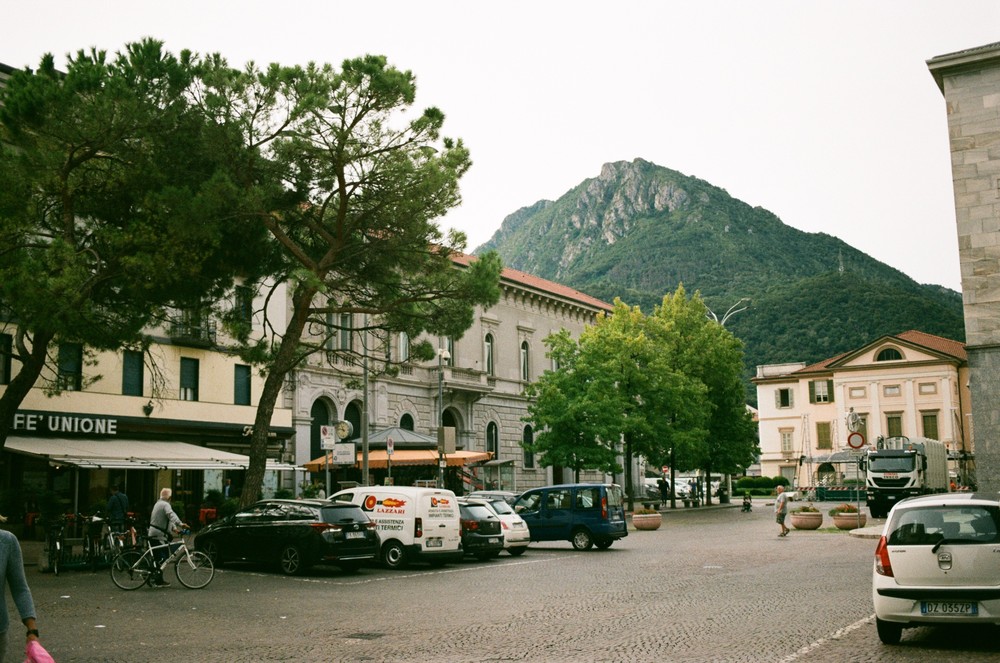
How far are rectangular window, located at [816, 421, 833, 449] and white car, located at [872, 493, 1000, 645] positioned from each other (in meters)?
74.1

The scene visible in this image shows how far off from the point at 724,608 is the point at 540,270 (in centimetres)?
16957

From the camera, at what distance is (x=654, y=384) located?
4831cm

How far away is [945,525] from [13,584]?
28.4 feet

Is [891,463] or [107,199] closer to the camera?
[107,199]

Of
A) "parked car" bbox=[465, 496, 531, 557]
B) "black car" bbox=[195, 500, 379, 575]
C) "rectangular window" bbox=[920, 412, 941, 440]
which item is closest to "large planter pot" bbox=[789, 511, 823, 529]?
"parked car" bbox=[465, 496, 531, 557]

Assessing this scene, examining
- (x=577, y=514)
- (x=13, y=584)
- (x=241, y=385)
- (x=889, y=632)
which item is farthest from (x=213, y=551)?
(x=241, y=385)

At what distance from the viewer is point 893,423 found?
247ft

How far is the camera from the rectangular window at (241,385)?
36.0 m

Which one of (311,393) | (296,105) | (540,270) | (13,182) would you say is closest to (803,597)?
(296,105)

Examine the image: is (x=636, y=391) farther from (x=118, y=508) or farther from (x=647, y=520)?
(x=118, y=508)

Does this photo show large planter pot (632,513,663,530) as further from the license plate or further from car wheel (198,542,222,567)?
the license plate

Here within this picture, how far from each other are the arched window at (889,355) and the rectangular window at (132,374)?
198 ft

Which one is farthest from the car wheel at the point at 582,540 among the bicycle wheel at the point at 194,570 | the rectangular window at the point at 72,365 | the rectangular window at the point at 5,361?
the rectangular window at the point at 5,361

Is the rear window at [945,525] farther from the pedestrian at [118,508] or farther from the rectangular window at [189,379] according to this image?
the rectangular window at [189,379]
